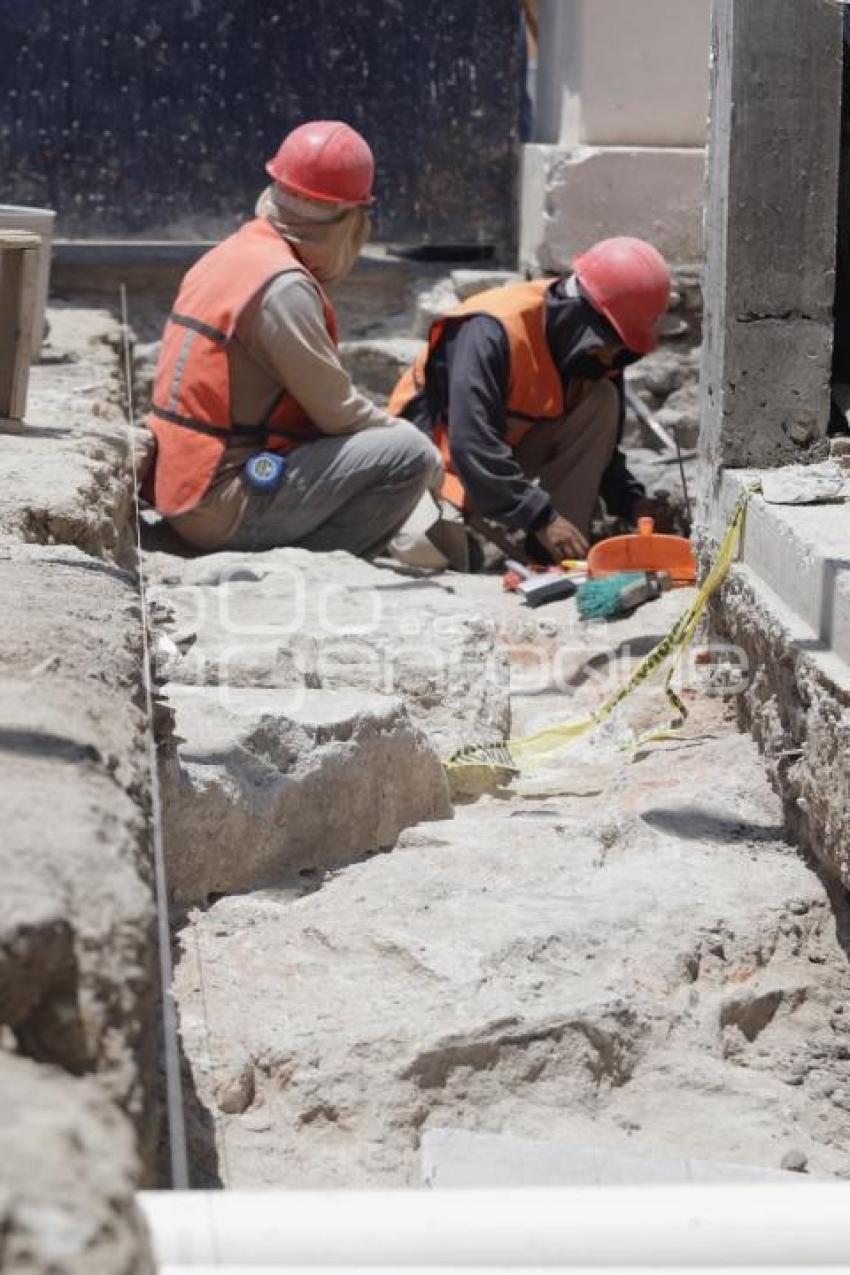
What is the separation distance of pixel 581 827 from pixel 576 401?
3588 mm

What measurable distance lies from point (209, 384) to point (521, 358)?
1.19 m

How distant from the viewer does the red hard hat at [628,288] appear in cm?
688

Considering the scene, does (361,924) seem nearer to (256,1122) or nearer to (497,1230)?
(256,1122)

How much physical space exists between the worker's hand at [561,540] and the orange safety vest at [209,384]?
0.94 m

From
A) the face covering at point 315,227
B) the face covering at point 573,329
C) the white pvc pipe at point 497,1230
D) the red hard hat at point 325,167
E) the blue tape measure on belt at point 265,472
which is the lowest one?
the blue tape measure on belt at point 265,472

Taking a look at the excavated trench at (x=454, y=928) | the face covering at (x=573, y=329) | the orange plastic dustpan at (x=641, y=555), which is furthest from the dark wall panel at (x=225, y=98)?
the excavated trench at (x=454, y=928)

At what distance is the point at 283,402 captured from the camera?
262 inches

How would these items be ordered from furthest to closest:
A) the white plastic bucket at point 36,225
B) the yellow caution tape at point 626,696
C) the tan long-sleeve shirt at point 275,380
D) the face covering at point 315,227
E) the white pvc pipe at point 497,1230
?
the face covering at point 315,227 → the tan long-sleeve shirt at point 275,380 → the white plastic bucket at point 36,225 → the yellow caution tape at point 626,696 → the white pvc pipe at point 497,1230

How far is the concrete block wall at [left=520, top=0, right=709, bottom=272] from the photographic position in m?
7.94

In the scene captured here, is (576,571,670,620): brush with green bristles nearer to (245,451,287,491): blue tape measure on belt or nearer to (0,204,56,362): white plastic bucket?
(245,451,287,491): blue tape measure on belt

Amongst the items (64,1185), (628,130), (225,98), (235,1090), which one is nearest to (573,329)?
(628,130)

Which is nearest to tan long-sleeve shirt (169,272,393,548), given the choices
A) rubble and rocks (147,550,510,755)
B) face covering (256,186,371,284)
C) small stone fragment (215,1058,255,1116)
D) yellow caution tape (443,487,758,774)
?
face covering (256,186,371,284)

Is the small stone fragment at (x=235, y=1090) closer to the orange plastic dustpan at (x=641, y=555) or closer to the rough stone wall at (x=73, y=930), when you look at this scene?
the rough stone wall at (x=73, y=930)

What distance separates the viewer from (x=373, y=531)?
6762 mm
